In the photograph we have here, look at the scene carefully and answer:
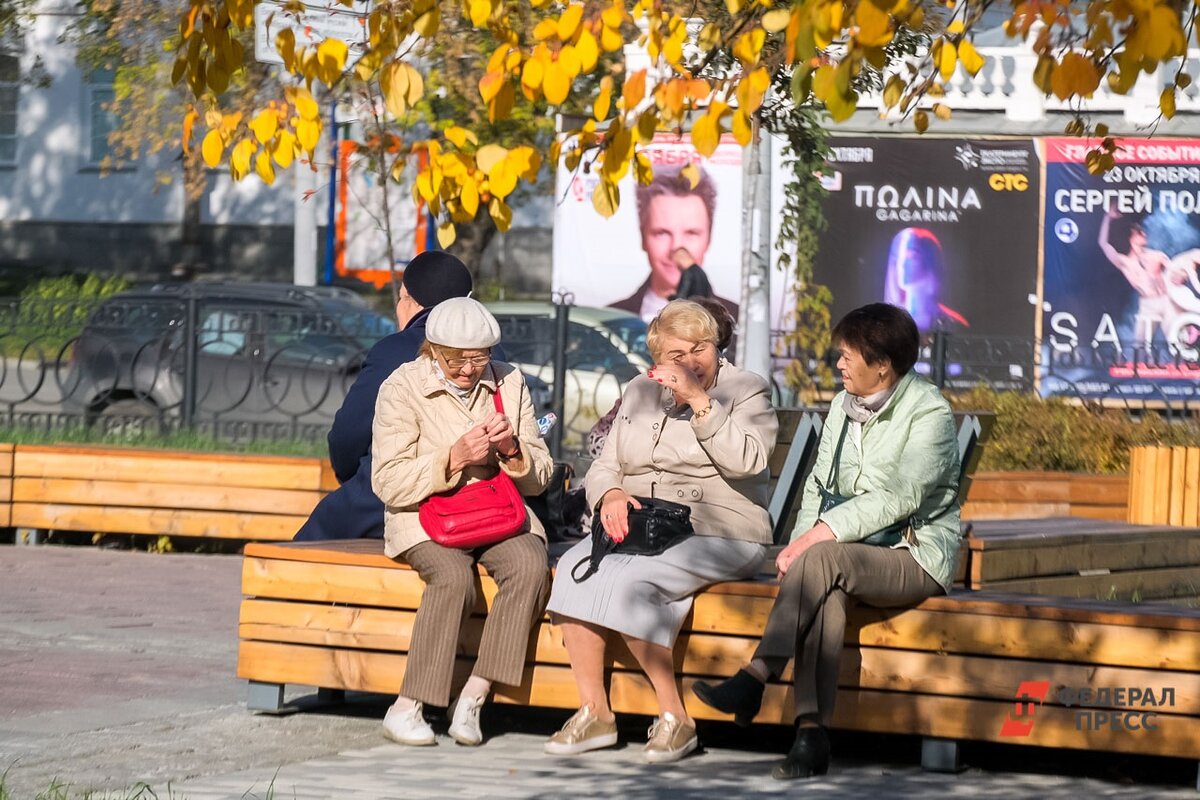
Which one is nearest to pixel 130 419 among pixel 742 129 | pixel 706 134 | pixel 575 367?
pixel 575 367

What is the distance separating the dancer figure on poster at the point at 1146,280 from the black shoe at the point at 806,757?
13390 millimetres

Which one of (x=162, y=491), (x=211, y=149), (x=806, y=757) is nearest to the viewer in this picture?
(x=211, y=149)

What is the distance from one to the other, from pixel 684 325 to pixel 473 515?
0.98m

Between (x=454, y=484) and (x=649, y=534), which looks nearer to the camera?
(x=649, y=534)

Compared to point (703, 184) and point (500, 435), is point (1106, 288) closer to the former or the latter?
point (703, 184)

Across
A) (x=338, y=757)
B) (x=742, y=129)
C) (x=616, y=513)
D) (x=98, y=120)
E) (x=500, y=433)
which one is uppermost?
(x=98, y=120)

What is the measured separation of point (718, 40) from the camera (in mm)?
5680

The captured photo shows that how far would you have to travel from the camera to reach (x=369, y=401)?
7.16 meters

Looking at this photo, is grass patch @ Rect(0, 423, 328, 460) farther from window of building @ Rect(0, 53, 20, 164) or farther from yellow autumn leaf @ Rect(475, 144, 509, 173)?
window of building @ Rect(0, 53, 20, 164)

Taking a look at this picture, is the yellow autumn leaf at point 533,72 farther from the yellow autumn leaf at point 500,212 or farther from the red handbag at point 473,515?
the red handbag at point 473,515

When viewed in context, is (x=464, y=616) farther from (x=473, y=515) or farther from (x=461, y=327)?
(x=461, y=327)

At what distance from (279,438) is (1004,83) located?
8.77 metres

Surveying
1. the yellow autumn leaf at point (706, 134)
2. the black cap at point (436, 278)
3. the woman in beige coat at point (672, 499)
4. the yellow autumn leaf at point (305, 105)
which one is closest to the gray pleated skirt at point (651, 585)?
the woman in beige coat at point (672, 499)

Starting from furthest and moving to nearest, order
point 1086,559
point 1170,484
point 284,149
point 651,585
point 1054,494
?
point 1054,494, point 1170,484, point 1086,559, point 651,585, point 284,149
